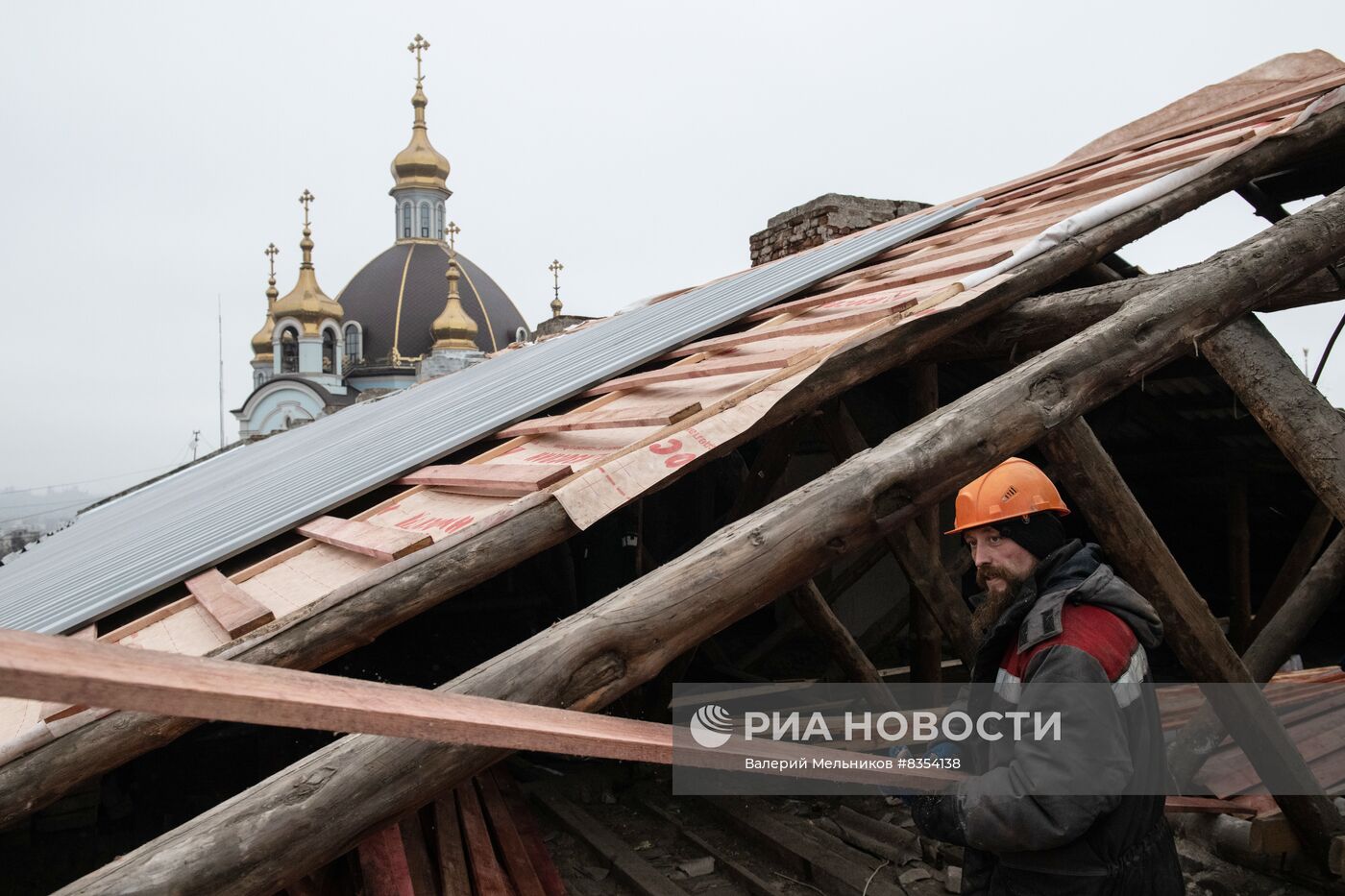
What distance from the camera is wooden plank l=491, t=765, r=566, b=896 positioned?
10.5ft

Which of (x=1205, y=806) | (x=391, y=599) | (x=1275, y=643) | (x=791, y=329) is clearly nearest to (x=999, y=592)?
(x=391, y=599)

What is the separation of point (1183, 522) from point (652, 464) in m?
6.88

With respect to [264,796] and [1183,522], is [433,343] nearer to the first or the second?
[1183,522]

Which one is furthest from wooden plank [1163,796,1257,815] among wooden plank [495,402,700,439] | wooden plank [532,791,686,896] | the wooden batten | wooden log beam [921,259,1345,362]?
the wooden batten

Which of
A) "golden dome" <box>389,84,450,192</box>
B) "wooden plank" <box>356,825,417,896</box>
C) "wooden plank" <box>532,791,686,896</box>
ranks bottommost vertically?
"wooden plank" <box>532,791,686,896</box>

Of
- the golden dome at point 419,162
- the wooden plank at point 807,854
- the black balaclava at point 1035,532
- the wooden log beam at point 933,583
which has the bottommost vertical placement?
the wooden plank at point 807,854

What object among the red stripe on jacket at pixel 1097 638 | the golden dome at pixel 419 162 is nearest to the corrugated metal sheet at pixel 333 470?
the red stripe on jacket at pixel 1097 638

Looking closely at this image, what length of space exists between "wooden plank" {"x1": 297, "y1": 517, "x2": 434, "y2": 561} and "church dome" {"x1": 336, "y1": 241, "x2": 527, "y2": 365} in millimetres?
42604

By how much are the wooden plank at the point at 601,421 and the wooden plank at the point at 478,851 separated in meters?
1.27

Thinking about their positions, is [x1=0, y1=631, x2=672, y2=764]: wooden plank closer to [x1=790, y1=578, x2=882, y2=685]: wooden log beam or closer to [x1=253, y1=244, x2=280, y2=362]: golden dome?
[x1=790, y1=578, x2=882, y2=685]: wooden log beam

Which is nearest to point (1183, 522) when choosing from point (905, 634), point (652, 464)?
point (905, 634)

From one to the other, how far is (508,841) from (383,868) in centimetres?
80

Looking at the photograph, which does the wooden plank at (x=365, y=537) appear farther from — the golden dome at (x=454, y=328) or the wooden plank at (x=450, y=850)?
the golden dome at (x=454, y=328)

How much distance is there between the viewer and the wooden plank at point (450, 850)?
289 centimetres
